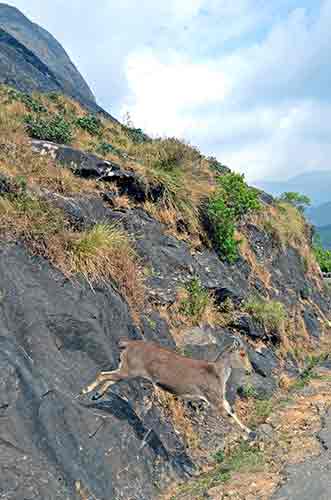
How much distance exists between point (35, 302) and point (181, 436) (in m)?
3.57

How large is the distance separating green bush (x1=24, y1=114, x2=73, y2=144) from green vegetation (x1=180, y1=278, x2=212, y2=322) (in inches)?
219

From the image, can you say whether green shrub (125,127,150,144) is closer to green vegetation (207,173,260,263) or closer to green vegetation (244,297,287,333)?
green vegetation (207,173,260,263)

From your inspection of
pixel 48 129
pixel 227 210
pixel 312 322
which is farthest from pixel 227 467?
pixel 312 322

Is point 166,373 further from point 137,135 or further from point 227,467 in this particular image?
point 137,135

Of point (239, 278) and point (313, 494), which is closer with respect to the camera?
point (313, 494)

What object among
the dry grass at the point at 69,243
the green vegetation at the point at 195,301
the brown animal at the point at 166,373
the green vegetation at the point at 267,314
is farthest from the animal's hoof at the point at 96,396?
the green vegetation at the point at 267,314

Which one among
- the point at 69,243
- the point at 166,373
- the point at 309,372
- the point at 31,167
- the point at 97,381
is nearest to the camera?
the point at 97,381

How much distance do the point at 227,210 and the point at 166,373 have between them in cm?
872

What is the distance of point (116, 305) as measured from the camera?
8.67 m

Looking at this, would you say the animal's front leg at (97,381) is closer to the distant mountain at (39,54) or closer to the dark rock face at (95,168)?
the dark rock face at (95,168)

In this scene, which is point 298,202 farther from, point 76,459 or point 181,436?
point 76,459

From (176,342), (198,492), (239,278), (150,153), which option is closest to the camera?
(198,492)

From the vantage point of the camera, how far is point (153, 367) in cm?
741

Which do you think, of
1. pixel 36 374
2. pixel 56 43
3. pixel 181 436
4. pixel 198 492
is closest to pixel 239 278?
pixel 181 436
